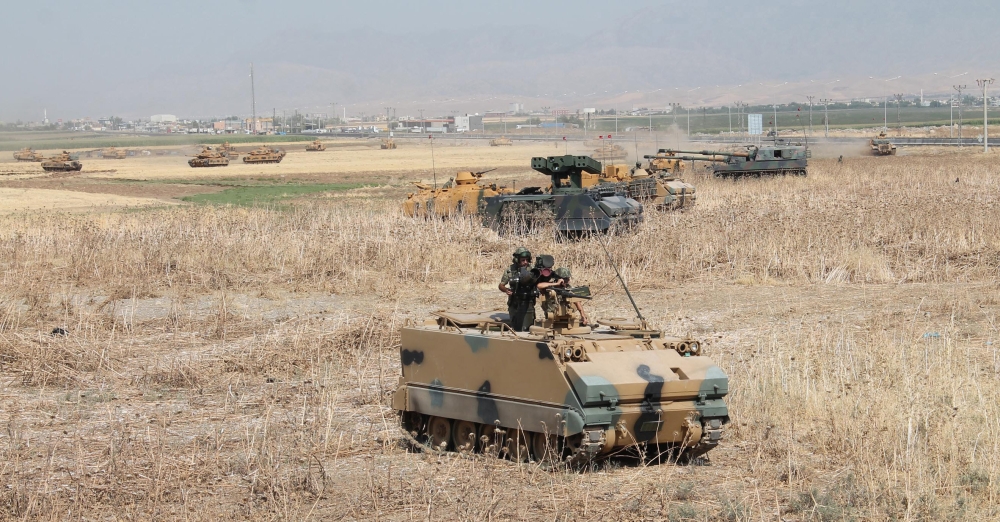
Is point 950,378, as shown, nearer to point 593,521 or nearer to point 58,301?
point 593,521

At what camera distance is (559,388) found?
852 cm

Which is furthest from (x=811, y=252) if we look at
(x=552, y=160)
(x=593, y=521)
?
(x=593, y=521)

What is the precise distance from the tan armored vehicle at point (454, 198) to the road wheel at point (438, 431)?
1605cm

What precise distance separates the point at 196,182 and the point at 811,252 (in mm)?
39704

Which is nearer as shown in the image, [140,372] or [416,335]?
[416,335]

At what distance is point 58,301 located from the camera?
17.4m

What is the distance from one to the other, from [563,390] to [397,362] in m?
5.01

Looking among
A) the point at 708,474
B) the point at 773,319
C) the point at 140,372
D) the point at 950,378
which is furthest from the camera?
Result: the point at 773,319

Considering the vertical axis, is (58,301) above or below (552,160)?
below

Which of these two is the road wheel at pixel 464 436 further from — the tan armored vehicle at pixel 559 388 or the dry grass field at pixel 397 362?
the dry grass field at pixel 397 362

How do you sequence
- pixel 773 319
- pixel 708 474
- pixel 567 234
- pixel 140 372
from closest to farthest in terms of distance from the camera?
pixel 708 474, pixel 140 372, pixel 773 319, pixel 567 234

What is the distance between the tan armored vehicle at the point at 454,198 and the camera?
2605cm

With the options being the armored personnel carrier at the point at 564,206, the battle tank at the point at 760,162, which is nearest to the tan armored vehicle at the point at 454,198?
the armored personnel carrier at the point at 564,206

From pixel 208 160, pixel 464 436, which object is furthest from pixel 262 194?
pixel 464 436
